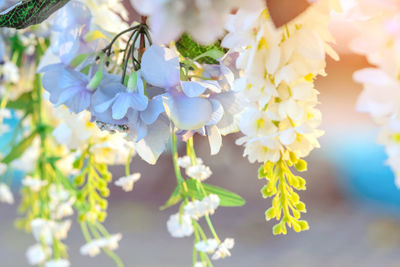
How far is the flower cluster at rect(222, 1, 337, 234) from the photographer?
0.68 feet

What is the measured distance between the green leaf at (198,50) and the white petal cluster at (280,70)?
0.14ft

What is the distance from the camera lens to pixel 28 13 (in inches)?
9.5

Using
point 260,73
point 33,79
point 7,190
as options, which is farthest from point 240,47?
point 7,190

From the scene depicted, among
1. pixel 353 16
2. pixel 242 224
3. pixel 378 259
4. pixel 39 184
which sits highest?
pixel 242 224

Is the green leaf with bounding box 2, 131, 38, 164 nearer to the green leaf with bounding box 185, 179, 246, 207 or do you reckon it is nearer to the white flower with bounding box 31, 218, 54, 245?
the white flower with bounding box 31, 218, 54, 245

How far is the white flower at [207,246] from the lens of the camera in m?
0.34

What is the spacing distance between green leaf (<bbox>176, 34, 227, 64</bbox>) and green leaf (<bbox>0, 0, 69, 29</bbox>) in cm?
7

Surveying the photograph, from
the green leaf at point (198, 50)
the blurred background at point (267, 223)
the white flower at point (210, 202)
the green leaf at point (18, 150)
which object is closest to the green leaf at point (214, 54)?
the green leaf at point (198, 50)

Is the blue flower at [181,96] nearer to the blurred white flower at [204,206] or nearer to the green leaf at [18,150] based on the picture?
the blurred white flower at [204,206]

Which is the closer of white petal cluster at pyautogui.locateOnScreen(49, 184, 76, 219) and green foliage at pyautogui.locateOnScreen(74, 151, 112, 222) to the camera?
green foliage at pyautogui.locateOnScreen(74, 151, 112, 222)

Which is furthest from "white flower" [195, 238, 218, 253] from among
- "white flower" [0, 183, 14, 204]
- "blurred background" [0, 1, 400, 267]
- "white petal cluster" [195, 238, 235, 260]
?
"blurred background" [0, 1, 400, 267]

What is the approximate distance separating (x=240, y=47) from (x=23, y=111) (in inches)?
15.2

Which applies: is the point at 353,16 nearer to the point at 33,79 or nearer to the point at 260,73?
the point at 260,73

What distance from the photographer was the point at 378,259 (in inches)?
69.4
